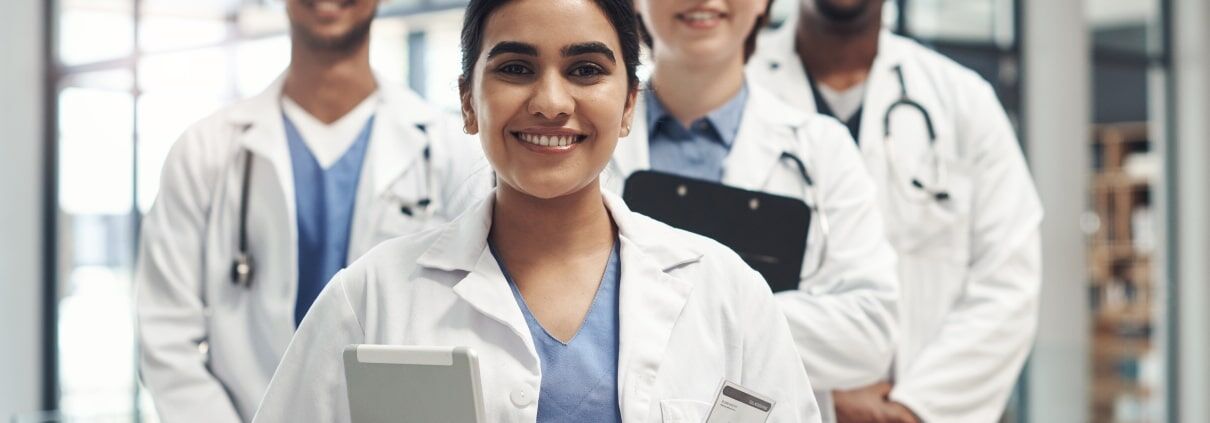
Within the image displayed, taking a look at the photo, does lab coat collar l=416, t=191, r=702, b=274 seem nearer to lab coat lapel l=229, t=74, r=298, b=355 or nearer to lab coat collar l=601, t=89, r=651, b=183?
lab coat collar l=601, t=89, r=651, b=183

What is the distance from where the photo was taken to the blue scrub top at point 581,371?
4.16 ft

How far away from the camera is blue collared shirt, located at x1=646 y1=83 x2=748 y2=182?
1.89m

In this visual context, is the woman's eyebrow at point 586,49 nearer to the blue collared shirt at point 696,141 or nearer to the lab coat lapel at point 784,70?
the blue collared shirt at point 696,141

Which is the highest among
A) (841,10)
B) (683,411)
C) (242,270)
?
(841,10)

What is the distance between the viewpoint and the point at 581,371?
4.19ft

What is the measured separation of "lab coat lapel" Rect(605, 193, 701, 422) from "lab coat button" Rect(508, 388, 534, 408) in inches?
3.6

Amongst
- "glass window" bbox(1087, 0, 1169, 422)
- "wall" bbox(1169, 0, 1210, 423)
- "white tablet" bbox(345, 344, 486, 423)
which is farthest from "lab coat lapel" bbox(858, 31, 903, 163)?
"glass window" bbox(1087, 0, 1169, 422)

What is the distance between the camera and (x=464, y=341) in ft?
4.23

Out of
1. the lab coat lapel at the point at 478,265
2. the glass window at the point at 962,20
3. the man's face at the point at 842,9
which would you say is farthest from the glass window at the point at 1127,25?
the lab coat lapel at the point at 478,265

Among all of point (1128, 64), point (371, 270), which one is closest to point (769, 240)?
point (371, 270)

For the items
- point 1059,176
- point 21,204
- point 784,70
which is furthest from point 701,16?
point 1059,176

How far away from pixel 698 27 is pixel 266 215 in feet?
2.33

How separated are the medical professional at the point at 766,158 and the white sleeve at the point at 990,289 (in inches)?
10.9

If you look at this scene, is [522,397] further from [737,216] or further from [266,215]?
[266,215]
